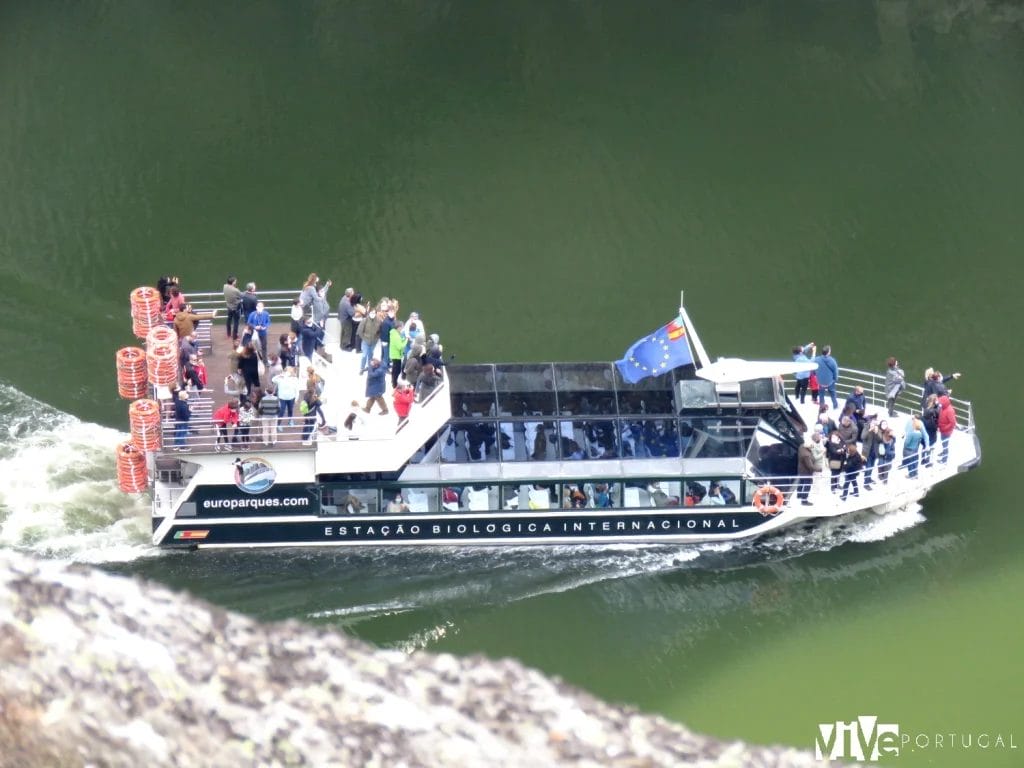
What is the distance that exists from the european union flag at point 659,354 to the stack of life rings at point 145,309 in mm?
10215

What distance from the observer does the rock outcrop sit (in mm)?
27750

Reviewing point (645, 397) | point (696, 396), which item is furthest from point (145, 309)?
point (696, 396)

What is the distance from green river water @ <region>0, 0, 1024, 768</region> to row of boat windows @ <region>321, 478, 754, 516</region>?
111cm

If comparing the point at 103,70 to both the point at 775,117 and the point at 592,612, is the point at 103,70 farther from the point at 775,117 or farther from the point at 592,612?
the point at 592,612

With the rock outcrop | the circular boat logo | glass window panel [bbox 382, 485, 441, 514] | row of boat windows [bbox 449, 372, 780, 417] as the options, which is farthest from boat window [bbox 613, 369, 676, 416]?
the rock outcrop

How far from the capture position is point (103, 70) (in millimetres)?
63250

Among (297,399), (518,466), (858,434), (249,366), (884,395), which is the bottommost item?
(518,466)

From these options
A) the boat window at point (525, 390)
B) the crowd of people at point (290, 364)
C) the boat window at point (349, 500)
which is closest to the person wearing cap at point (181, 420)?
the crowd of people at point (290, 364)

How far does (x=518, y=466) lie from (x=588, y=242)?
13319mm

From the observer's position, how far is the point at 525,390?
145 ft

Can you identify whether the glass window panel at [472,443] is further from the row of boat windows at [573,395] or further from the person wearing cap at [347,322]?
the person wearing cap at [347,322]

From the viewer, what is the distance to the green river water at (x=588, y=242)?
139 feet

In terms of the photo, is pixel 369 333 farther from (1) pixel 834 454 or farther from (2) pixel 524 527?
(1) pixel 834 454

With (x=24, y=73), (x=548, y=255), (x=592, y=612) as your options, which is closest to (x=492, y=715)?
(x=592, y=612)
